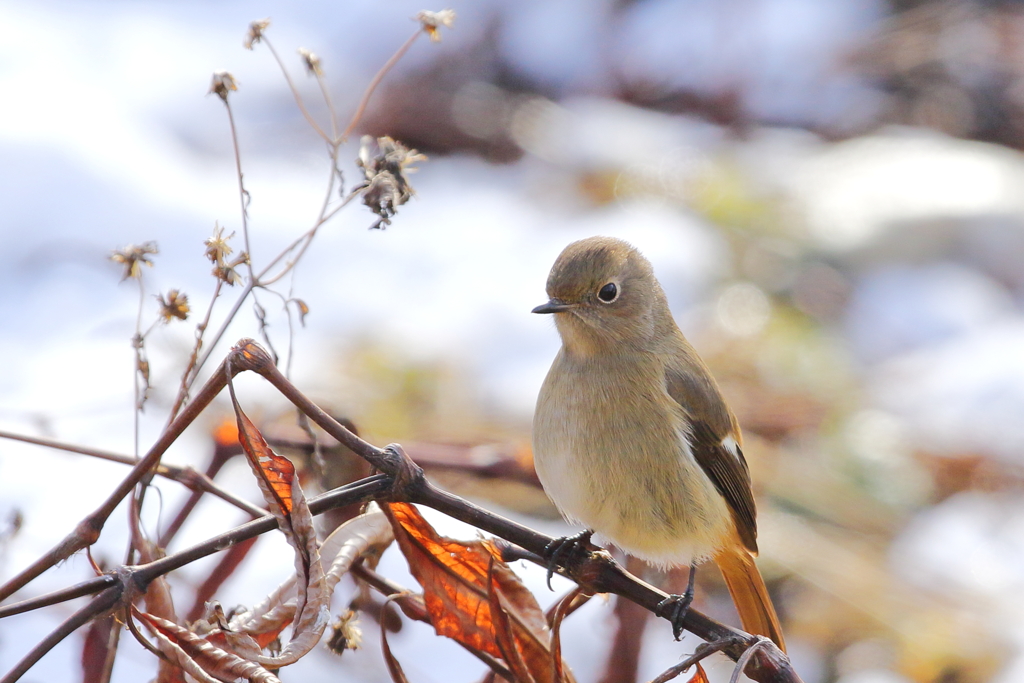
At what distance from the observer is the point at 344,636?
147 cm

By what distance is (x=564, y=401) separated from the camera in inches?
93.7

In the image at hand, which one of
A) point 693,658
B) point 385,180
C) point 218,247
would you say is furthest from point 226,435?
point 693,658

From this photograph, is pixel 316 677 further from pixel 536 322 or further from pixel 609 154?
pixel 609 154

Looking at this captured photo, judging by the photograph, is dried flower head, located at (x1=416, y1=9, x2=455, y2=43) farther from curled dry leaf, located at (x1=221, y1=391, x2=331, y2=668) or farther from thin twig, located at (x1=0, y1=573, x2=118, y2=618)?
thin twig, located at (x1=0, y1=573, x2=118, y2=618)

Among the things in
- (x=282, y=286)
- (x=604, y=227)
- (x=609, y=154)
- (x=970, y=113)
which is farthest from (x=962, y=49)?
(x=282, y=286)

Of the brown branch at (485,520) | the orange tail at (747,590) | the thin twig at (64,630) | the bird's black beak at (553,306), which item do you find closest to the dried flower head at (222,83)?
the brown branch at (485,520)

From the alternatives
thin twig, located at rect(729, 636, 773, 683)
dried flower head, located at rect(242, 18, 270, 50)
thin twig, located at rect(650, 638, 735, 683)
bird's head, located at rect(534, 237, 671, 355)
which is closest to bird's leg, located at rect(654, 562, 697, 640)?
thin twig, located at rect(650, 638, 735, 683)

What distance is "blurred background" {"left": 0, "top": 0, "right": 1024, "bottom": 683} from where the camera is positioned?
325 centimetres

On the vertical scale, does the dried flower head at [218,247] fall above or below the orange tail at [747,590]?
below

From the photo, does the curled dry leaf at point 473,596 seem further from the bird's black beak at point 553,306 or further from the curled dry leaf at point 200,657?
the bird's black beak at point 553,306

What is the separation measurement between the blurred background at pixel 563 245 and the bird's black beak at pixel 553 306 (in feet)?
1.29

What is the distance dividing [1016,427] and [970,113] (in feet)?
10.9

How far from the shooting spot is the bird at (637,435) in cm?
228

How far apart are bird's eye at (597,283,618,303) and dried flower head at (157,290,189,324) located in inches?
53.5
